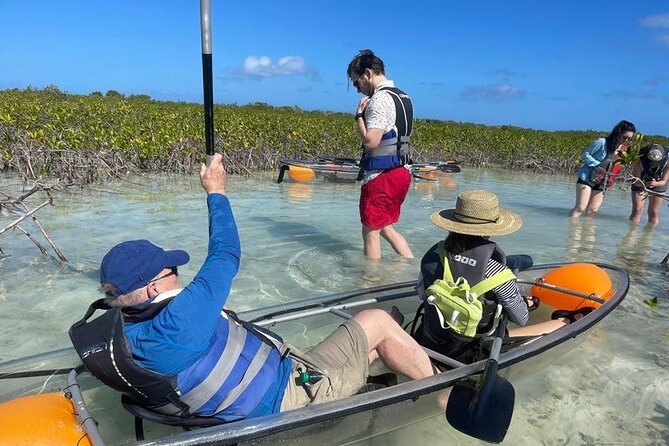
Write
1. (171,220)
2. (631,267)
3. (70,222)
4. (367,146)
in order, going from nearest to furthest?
1. (367,146)
2. (631,267)
3. (70,222)
4. (171,220)

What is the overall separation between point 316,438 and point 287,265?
12.2 ft

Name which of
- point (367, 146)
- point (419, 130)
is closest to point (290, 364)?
point (367, 146)

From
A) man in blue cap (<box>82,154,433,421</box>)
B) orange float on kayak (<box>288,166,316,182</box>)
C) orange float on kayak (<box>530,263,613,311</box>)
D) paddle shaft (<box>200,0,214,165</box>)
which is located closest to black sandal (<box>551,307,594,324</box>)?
orange float on kayak (<box>530,263,613,311</box>)

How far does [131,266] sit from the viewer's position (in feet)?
6.79

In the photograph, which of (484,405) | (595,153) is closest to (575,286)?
(484,405)

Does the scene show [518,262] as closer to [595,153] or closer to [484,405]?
[484,405]

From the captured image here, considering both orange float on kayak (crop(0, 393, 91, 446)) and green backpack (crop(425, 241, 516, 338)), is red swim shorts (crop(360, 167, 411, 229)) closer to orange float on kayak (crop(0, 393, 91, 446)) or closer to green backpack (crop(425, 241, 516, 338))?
green backpack (crop(425, 241, 516, 338))

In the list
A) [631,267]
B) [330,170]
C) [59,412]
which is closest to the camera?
[59,412]

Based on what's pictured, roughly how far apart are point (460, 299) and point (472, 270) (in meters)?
0.19

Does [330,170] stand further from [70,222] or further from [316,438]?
[316,438]

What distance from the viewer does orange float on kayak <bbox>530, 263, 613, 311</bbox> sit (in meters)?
4.46

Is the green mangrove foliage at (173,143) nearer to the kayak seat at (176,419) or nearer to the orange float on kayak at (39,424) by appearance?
the orange float on kayak at (39,424)

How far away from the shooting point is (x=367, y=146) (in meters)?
5.17

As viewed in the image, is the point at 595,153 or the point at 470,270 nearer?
the point at 470,270
